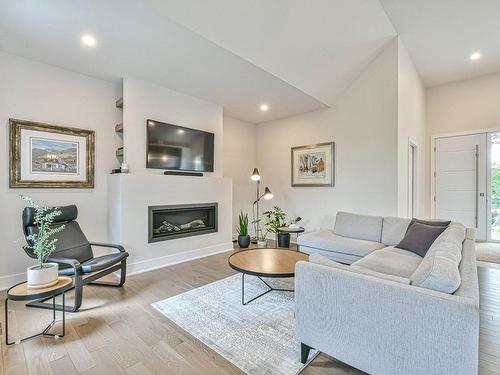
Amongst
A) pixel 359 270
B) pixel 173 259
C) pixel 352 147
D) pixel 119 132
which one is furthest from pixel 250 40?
pixel 173 259

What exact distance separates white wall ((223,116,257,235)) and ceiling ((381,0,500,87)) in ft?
11.1

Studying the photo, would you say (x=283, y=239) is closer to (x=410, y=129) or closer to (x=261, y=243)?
(x=261, y=243)

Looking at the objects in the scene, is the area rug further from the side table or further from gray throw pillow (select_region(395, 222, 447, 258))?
gray throw pillow (select_region(395, 222, 447, 258))

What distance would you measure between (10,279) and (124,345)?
221 centimetres

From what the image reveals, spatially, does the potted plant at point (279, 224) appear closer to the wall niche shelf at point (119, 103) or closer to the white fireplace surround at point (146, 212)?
the white fireplace surround at point (146, 212)

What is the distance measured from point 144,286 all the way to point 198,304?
91 cm

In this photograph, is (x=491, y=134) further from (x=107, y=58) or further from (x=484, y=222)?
(x=107, y=58)

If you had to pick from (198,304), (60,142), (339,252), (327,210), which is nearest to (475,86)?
(327,210)

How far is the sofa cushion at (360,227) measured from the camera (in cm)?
370

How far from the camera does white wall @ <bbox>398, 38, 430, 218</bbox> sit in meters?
4.18

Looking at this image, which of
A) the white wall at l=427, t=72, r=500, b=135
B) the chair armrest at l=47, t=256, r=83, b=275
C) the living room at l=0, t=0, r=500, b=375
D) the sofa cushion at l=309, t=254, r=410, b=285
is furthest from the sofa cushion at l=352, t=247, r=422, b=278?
the white wall at l=427, t=72, r=500, b=135

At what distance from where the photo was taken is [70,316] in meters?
2.39

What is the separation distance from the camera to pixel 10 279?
307 centimetres

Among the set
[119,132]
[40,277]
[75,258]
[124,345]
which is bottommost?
[124,345]
